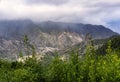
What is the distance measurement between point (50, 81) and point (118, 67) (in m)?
25.2

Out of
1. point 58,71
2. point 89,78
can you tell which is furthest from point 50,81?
point 89,78

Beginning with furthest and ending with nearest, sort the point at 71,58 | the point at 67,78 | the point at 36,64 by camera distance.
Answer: the point at 36,64 → the point at 71,58 → the point at 67,78

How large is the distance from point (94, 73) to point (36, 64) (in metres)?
27.7

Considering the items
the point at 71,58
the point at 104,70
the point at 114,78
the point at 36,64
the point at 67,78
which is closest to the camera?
the point at 114,78

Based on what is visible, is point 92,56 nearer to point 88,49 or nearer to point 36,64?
point 88,49

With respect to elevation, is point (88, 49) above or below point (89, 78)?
above

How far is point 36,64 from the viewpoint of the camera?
333ft

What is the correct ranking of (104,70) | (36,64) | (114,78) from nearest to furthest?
(114,78) → (104,70) → (36,64)

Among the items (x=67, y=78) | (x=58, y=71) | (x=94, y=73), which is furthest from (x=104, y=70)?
(x=58, y=71)

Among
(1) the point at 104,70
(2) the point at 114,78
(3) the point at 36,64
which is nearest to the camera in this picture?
(2) the point at 114,78

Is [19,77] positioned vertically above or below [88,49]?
below

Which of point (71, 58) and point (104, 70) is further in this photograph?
point (71, 58)

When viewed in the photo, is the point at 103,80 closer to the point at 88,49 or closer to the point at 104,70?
the point at 104,70

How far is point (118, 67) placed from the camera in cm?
7481
